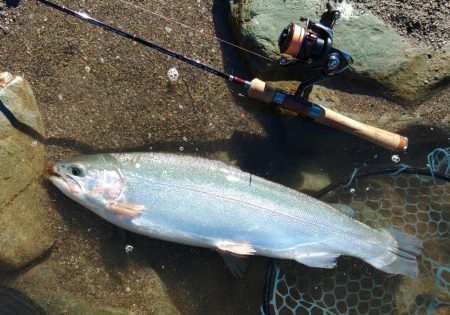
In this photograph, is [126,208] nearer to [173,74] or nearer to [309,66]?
[173,74]

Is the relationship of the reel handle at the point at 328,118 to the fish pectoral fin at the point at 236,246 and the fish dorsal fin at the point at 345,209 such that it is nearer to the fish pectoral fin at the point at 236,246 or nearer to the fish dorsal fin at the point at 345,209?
the fish dorsal fin at the point at 345,209

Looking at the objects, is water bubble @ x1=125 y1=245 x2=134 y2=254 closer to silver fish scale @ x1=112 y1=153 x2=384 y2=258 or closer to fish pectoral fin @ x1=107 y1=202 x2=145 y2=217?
silver fish scale @ x1=112 y1=153 x2=384 y2=258

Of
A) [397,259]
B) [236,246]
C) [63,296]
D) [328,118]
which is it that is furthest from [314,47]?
[63,296]

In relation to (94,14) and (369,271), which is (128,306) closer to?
(369,271)

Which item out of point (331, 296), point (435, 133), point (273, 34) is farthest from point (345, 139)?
point (331, 296)

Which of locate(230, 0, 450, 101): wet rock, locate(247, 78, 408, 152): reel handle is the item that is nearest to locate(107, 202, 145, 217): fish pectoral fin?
locate(247, 78, 408, 152): reel handle

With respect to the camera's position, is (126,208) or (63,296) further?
(63,296)
